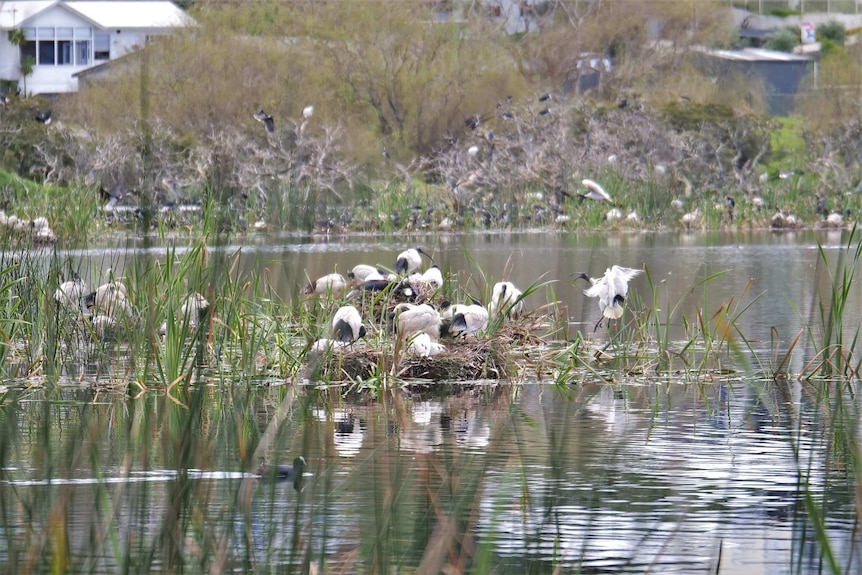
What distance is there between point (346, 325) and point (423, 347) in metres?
0.33

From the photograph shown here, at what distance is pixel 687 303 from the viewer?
9.79m

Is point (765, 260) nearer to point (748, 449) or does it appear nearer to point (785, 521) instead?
point (748, 449)

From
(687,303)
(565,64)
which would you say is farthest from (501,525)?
(565,64)

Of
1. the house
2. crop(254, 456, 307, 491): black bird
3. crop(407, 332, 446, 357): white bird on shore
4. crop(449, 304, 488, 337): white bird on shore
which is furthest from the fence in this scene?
crop(254, 456, 307, 491): black bird

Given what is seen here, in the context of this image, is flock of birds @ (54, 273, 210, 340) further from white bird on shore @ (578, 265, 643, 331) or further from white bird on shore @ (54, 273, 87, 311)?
white bird on shore @ (578, 265, 643, 331)

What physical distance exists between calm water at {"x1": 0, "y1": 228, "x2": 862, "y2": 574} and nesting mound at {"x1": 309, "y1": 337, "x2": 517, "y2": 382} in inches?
6.3

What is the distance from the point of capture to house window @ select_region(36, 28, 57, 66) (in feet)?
165

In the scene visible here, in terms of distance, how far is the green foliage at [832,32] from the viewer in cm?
5581

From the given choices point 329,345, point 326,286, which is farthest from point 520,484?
point 326,286

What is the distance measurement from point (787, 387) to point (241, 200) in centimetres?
1428

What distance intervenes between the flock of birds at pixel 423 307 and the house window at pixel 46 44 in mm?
44253

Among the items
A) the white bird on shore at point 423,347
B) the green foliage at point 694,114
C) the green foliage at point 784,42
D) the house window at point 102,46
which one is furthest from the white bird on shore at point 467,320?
the green foliage at point 784,42

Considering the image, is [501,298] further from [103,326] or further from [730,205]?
[730,205]

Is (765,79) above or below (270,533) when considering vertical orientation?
above
